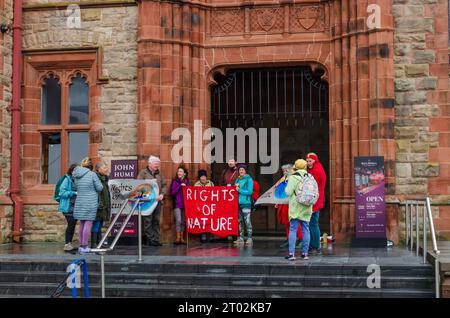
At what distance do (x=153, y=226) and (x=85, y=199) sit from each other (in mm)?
2279

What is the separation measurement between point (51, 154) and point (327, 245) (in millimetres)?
6708

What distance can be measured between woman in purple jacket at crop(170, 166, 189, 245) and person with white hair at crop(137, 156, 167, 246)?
0.85 feet

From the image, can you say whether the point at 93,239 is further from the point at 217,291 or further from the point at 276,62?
the point at 276,62

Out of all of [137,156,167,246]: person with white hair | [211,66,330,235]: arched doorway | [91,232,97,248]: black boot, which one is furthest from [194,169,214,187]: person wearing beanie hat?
[211,66,330,235]: arched doorway

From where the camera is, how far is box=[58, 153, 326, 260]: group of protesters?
10648 millimetres

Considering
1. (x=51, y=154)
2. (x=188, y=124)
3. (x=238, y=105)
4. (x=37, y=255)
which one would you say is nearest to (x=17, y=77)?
(x=51, y=154)

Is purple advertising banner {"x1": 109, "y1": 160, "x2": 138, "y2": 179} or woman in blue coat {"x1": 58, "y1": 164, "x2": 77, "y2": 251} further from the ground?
purple advertising banner {"x1": 109, "y1": 160, "x2": 138, "y2": 179}

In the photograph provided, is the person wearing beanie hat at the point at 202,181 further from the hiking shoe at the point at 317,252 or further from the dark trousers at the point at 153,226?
the hiking shoe at the point at 317,252

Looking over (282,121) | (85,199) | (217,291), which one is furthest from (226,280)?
(282,121)

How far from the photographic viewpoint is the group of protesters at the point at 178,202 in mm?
10648

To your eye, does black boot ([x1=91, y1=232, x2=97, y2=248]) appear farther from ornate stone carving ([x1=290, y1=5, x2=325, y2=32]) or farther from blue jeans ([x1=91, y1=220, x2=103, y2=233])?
ornate stone carving ([x1=290, y1=5, x2=325, y2=32])

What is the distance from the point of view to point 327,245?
13.2 meters

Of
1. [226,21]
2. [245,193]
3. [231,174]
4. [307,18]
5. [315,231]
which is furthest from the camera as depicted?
[226,21]

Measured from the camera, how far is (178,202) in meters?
13.9
